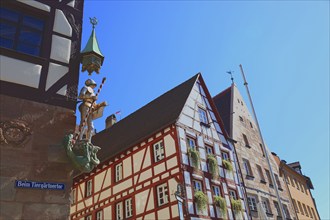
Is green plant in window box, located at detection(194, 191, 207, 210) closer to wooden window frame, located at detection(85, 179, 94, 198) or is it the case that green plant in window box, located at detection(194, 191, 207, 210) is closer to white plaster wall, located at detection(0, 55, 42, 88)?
wooden window frame, located at detection(85, 179, 94, 198)

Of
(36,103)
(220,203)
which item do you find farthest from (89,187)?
(36,103)

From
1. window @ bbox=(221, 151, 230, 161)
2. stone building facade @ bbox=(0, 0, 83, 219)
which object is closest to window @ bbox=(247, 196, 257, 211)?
window @ bbox=(221, 151, 230, 161)

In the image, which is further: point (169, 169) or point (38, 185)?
point (169, 169)

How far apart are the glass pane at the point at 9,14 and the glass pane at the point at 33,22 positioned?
0.64 feet

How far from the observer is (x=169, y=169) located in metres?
15.4

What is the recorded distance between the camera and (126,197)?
55.1 ft

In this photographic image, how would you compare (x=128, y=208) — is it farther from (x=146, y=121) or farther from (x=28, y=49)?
(x=28, y=49)

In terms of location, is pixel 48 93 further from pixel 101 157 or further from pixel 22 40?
pixel 101 157

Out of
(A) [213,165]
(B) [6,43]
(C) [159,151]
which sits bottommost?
(B) [6,43]

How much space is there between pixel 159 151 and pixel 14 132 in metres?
10.3

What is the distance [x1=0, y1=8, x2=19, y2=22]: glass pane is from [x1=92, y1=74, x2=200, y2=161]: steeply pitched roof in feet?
32.6

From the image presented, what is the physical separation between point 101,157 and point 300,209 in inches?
664

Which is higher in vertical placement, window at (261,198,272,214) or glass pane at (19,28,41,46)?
glass pane at (19,28,41,46)

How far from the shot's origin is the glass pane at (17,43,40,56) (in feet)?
23.7
